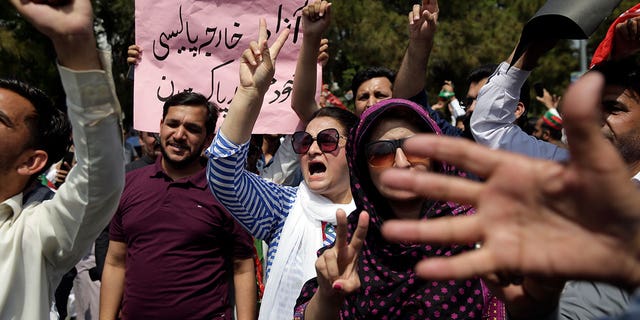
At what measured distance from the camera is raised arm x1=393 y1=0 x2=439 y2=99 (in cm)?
296

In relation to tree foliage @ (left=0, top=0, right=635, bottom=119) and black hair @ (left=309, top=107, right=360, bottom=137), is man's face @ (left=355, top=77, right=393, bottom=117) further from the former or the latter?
tree foliage @ (left=0, top=0, right=635, bottom=119)

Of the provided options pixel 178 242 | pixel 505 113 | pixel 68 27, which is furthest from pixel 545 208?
pixel 178 242

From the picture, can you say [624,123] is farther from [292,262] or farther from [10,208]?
[10,208]

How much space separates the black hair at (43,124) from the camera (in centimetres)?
200

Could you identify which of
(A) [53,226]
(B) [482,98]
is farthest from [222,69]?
(A) [53,226]

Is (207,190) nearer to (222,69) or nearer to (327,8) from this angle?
(222,69)

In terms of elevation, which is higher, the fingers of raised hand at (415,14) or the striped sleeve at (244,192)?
the fingers of raised hand at (415,14)

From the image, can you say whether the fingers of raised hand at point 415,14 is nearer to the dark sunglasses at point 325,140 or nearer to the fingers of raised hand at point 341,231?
the dark sunglasses at point 325,140

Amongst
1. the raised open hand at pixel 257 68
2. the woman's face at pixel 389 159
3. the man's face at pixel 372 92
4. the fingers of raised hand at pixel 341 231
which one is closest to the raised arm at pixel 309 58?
the raised open hand at pixel 257 68

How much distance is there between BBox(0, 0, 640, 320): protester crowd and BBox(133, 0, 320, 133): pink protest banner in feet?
0.38

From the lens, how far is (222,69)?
148 inches

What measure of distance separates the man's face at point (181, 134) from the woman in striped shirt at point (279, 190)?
85 cm

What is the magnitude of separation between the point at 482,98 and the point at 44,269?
175 cm

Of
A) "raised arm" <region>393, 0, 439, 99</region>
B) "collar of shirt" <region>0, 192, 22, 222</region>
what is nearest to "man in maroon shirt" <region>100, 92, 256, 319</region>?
"raised arm" <region>393, 0, 439, 99</region>
